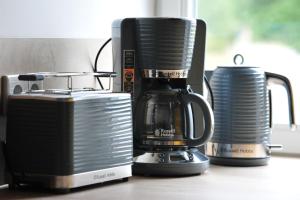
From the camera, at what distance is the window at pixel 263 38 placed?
2.23 metres

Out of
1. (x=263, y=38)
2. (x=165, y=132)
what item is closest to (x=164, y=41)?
(x=165, y=132)

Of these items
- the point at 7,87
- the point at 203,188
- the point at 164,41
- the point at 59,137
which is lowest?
the point at 203,188

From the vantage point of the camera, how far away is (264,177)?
173cm

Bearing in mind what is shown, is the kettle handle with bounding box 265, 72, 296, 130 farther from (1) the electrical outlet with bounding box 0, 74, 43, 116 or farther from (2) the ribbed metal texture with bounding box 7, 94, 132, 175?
(1) the electrical outlet with bounding box 0, 74, 43, 116

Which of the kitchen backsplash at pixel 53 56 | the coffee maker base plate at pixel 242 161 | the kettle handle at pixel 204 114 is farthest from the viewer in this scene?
the coffee maker base plate at pixel 242 161

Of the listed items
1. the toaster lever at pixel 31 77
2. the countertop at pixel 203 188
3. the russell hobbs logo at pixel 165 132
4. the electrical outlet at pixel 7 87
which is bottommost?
the countertop at pixel 203 188

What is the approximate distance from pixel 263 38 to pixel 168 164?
754 millimetres

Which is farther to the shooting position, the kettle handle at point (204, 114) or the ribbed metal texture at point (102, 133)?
the kettle handle at point (204, 114)

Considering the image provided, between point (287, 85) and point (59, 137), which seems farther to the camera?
point (287, 85)

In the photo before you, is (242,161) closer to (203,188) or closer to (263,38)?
(203,188)

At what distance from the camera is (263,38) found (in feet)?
7.43

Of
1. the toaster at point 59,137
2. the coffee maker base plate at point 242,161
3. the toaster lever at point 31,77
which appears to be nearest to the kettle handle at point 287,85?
the coffee maker base plate at point 242,161

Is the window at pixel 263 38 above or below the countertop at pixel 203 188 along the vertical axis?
above

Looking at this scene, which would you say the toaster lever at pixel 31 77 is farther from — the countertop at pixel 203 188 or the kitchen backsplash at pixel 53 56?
the countertop at pixel 203 188
